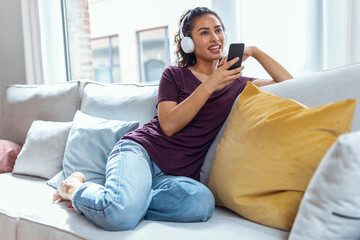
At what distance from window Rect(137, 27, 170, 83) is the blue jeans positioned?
6.81 metres

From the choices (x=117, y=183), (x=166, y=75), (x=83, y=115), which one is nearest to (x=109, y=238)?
(x=117, y=183)

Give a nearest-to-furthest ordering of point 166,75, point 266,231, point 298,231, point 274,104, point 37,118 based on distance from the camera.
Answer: point 298,231 < point 266,231 < point 274,104 < point 166,75 < point 37,118

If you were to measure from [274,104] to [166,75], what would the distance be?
0.61 meters

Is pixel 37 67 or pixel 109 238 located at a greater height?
pixel 37 67

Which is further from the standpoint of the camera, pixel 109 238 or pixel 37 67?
pixel 37 67

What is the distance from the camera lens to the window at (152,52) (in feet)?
27.3

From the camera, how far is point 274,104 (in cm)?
121

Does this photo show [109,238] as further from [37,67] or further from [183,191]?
[37,67]

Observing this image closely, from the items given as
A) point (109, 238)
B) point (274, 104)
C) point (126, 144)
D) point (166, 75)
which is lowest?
point (109, 238)

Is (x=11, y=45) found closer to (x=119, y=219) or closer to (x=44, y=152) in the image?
(x=44, y=152)

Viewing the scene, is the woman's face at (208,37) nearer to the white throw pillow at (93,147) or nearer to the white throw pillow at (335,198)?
the white throw pillow at (93,147)

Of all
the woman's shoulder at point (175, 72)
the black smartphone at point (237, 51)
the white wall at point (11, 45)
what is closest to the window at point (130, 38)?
the white wall at point (11, 45)

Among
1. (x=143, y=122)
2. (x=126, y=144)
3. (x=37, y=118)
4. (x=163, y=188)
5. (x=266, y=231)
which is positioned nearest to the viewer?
(x=266, y=231)

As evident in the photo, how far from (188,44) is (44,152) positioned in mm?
1014
